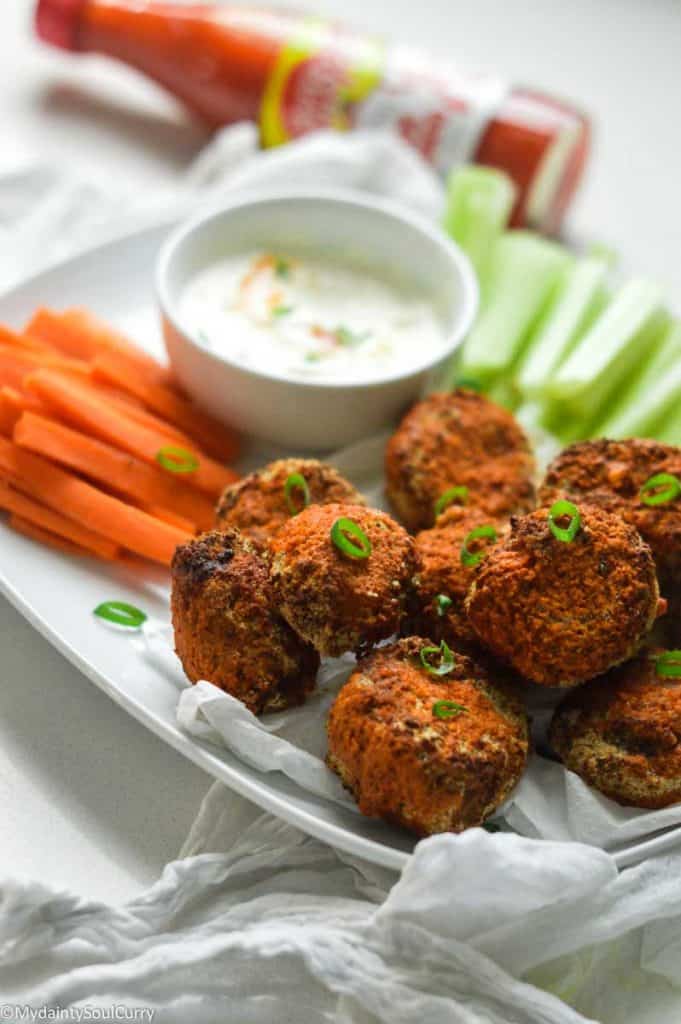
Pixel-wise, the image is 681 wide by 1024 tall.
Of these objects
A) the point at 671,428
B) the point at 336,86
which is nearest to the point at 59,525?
the point at 671,428

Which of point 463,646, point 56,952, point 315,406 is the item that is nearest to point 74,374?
point 315,406

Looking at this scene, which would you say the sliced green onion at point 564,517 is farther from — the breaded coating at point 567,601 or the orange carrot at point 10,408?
the orange carrot at point 10,408

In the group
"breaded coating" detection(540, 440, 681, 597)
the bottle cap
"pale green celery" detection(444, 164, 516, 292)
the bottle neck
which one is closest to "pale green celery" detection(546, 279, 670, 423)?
"pale green celery" detection(444, 164, 516, 292)

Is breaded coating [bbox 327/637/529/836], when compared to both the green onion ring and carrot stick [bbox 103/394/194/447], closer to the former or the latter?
the green onion ring

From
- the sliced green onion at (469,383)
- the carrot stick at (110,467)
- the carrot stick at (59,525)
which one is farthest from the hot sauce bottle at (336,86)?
the carrot stick at (59,525)

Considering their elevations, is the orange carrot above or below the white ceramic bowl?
below

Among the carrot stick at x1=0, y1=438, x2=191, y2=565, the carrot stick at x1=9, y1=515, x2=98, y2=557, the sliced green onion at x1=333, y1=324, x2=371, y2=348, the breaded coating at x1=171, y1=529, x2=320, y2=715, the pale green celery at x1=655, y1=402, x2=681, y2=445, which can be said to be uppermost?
the pale green celery at x1=655, y1=402, x2=681, y2=445

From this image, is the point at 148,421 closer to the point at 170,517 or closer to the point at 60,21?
the point at 170,517
